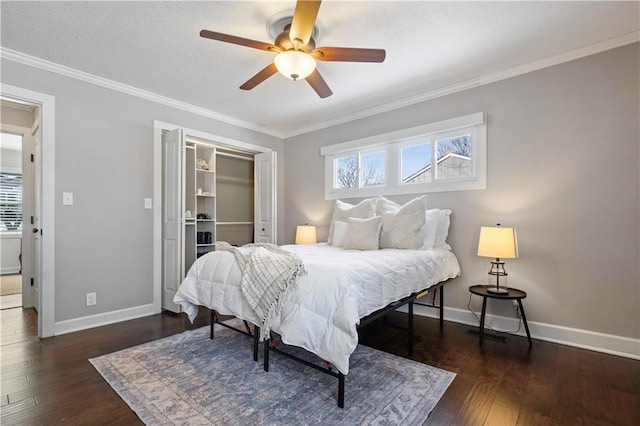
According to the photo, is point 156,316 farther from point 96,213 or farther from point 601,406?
point 601,406

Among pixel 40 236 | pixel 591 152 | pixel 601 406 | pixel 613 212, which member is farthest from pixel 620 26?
pixel 40 236

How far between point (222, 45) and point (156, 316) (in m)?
3.00

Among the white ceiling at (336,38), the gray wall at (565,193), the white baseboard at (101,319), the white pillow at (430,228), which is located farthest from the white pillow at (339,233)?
the white baseboard at (101,319)

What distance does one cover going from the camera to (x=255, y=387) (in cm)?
194

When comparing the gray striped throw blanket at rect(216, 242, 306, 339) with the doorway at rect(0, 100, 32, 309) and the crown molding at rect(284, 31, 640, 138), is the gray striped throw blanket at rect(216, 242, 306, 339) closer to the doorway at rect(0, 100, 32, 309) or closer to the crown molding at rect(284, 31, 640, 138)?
the crown molding at rect(284, 31, 640, 138)

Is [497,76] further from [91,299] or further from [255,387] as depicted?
[91,299]

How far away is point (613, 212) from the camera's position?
2.51 metres

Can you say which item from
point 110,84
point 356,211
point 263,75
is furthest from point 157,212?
point 356,211

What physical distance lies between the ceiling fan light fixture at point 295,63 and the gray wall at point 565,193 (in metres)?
1.97

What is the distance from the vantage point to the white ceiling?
2.14 m

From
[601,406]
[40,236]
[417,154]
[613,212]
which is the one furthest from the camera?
[417,154]

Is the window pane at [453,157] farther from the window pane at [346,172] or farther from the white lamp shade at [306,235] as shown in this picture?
the white lamp shade at [306,235]

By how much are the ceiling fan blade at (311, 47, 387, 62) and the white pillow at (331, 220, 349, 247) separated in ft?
6.00

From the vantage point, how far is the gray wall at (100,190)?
2961mm
